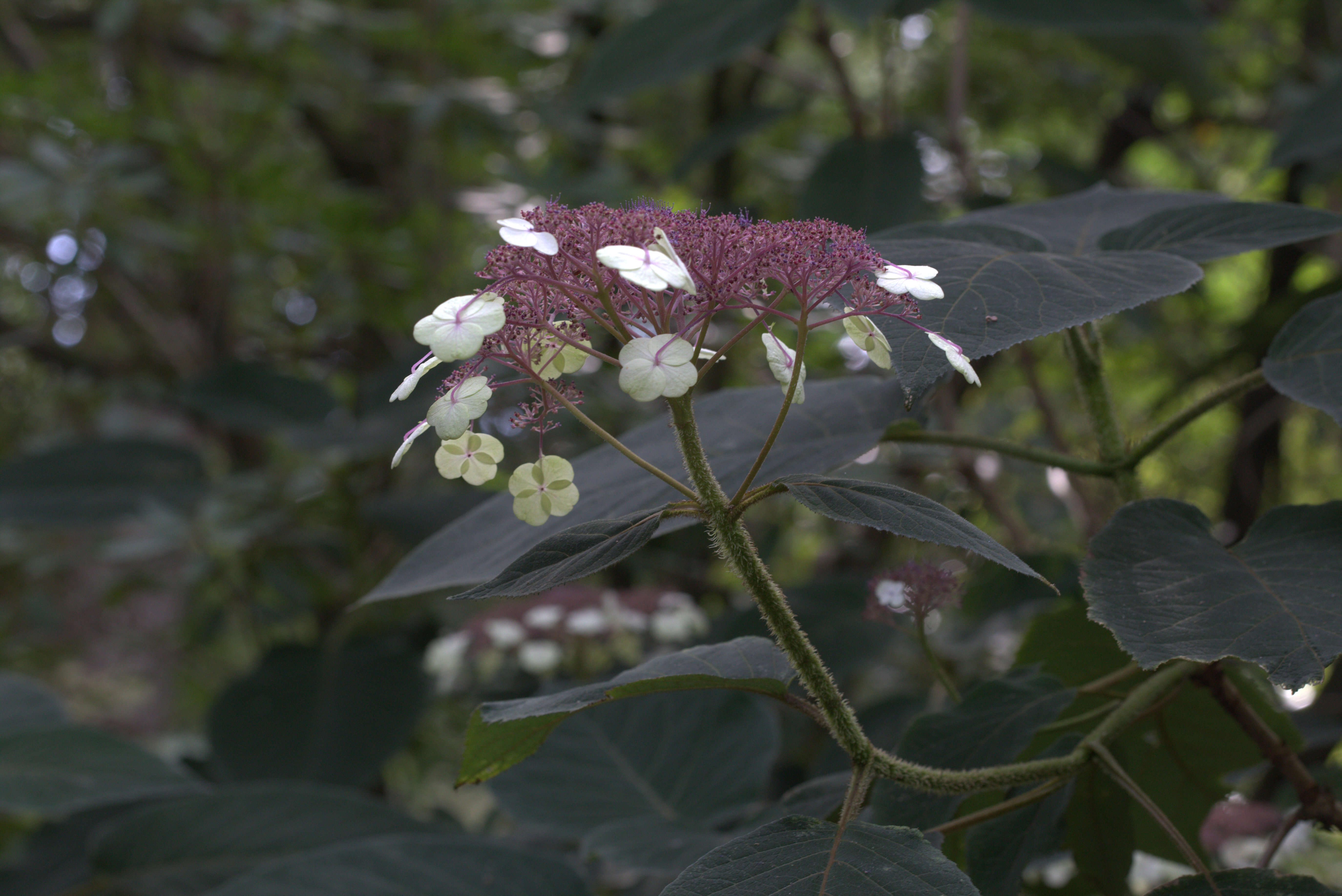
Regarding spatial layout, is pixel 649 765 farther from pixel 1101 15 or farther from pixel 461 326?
pixel 1101 15

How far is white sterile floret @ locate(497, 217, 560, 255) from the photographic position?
0.29 m

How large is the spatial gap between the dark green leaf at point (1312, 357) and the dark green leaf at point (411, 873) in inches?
16.2

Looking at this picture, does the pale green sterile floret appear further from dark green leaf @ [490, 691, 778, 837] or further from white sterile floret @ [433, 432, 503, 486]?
dark green leaf @ [490, 691, 778, 837]

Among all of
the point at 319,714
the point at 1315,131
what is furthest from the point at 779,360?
the point at 319,714

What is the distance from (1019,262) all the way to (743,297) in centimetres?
12

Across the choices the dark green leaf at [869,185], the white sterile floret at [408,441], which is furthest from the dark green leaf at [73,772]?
the dark green leaf at [869,185]

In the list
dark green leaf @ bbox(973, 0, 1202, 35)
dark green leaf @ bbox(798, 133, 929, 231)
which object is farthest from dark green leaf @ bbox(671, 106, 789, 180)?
dark green leaf @ bbox(973, 0, 1202, 35)

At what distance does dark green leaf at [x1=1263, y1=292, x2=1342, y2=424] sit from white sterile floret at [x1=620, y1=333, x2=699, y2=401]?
257 millimetres

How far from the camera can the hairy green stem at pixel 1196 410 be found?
1.36 feet

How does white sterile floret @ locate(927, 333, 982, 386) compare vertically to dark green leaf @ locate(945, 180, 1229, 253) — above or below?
above

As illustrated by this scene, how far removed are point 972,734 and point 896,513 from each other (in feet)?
0.54

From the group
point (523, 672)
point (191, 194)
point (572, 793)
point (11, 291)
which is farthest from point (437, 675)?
point (11, 291)

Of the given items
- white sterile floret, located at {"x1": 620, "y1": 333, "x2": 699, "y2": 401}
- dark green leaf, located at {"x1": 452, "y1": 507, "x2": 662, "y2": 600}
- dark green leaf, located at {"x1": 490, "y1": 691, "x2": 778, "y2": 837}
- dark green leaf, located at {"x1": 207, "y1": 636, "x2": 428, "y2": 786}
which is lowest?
dark green leaf, located at {"x1": 207, "y1": 636, "x2": 428, "y2": 786}

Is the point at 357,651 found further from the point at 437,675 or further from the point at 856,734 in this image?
the point at 856,734
